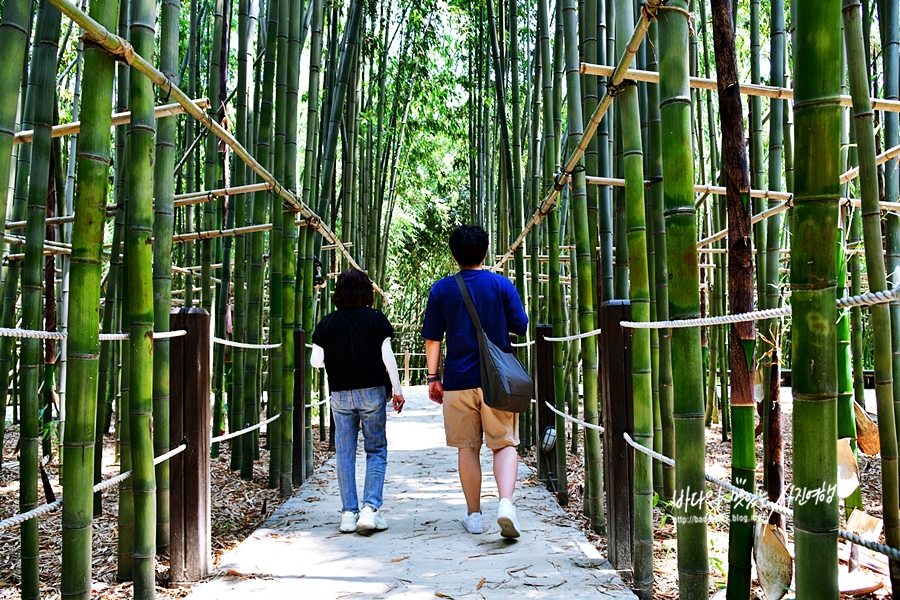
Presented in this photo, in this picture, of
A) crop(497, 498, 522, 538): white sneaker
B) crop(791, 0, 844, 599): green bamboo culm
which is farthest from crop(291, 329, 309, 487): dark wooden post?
crop(791, 0, 844, 599): green bamboo culm

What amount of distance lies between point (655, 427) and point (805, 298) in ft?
5.08

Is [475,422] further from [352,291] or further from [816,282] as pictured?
[816,282]

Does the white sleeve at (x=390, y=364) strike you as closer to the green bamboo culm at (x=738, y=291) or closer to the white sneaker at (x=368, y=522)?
the white sneaker at (x=368, y=522)

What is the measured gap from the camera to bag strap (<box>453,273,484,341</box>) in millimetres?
2365

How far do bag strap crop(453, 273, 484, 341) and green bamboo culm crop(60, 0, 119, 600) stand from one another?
128 cm

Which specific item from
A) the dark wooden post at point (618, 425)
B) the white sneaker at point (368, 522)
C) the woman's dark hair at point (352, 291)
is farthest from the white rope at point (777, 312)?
the woman's dark hair at point (352, 291)

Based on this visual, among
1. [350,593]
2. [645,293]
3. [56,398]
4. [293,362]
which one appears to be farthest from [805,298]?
[56,398]

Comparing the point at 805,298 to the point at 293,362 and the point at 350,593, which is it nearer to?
the point at 350,593

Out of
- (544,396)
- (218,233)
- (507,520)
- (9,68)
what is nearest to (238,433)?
(218,233)

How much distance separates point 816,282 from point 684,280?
1.39 feet

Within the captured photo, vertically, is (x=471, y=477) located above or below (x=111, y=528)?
above

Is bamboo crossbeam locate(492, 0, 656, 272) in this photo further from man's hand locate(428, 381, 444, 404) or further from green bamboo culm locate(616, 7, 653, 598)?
man's hand locate(428, 381, 444, 404)

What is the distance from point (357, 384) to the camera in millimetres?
2574

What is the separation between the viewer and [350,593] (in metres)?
1.82
